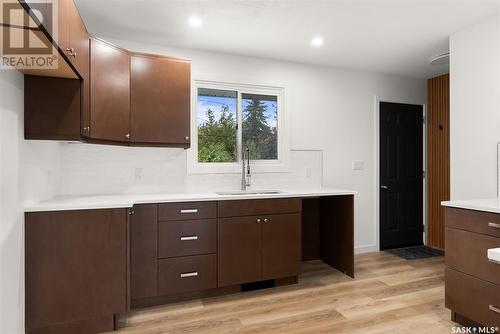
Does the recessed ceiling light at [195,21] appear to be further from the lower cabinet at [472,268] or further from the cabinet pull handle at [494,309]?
the cabinet pull handle at [494,309]

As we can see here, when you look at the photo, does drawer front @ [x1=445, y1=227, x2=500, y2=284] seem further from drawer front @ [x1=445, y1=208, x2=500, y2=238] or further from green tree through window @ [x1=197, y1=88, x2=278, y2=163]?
green tree through window @ [x1=197, y1=88, x2=278, y2=163]

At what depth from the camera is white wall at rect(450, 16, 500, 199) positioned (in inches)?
100

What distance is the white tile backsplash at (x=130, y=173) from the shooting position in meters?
2.78

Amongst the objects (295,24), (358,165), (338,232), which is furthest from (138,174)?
(358,165)

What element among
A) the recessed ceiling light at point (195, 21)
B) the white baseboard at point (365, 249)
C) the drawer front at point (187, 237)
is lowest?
the white baseboard at point (365, 249)

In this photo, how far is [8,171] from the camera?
68.0 inches

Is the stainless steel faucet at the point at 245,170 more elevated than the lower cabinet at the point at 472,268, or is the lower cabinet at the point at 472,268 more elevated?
the stainless steel faucet at the point at 245,170

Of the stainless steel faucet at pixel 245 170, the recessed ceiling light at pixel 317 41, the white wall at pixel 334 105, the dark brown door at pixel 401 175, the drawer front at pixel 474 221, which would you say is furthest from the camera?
the dark brown door at pixel 401 175

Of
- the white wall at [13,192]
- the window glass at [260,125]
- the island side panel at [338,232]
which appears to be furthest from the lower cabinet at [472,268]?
the white wall at [13,192]

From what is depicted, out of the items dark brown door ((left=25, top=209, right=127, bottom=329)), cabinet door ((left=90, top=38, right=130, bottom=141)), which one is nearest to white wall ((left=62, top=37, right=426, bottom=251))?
cabinet door ((left=90, top=38, right=130, bottom=141))

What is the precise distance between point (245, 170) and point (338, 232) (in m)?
1.27

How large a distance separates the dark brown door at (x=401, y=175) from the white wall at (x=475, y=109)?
48.6 inches

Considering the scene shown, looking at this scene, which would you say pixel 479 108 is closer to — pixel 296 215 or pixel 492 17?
pixel 492 17

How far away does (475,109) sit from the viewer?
2.68 m
